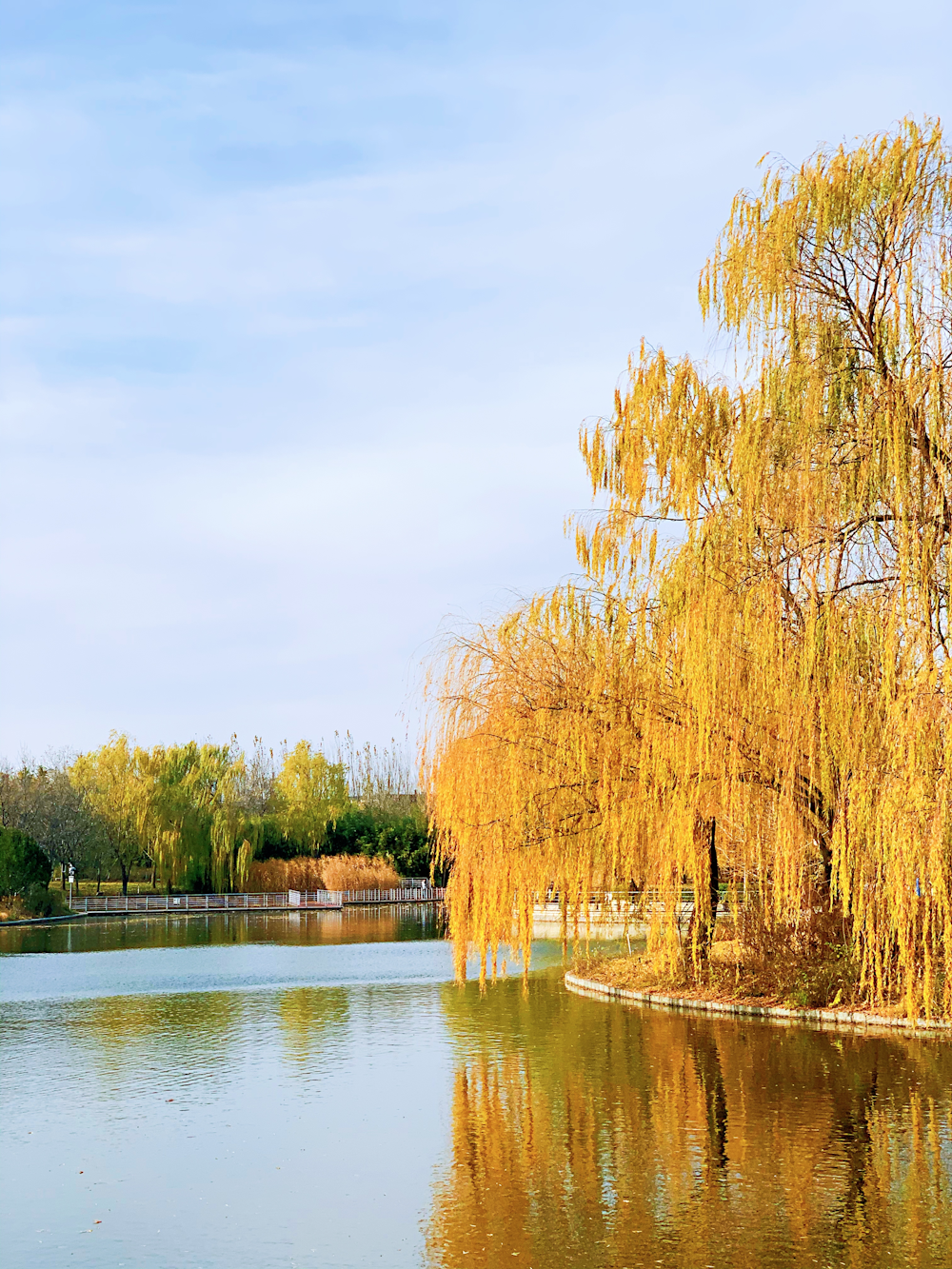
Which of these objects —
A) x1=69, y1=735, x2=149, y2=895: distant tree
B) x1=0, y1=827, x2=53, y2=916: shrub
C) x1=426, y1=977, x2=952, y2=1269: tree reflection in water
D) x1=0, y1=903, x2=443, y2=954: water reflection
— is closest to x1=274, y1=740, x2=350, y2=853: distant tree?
x1=69, y1=735, x2=149, y2=895: distant tree

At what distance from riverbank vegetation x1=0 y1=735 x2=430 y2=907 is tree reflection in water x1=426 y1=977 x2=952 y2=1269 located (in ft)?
132

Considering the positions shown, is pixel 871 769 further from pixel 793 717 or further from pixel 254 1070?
pixel 254 1070

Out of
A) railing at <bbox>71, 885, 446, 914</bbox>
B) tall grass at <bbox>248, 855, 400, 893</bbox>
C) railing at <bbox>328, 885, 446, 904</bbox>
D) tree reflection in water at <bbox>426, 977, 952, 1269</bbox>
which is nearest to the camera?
tree reflection in water at <bbox>426, 977, 952, 1269</bbox>

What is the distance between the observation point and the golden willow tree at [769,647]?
1323 cm

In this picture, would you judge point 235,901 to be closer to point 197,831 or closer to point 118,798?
point 197,831

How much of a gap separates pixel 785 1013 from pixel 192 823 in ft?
134

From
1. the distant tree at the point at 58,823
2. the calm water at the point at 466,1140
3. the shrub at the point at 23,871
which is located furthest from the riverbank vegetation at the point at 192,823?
the calm water at the point at 466,1140

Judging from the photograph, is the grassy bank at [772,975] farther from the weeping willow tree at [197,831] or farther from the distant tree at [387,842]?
the distant tree at [387,842]

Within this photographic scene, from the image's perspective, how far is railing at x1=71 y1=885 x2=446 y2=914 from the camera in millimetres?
50344

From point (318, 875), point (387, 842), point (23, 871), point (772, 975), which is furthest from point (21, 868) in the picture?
point (772, 975)

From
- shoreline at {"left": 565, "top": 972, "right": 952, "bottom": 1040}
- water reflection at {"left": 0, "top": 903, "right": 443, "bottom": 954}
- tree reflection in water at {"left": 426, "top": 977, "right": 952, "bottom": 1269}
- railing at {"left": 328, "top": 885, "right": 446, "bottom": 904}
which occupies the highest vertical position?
tree reflection in water at {"left": 426, "top": 977, "right": 952, "bottom": 1269}

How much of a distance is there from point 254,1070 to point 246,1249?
19.9 ft

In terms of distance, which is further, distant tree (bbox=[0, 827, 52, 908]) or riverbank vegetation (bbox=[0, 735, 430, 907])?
riverbank vegetation (bbox=[0, 735, 430, 907])

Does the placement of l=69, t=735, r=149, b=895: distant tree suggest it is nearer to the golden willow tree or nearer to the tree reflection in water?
the golden willow tree
